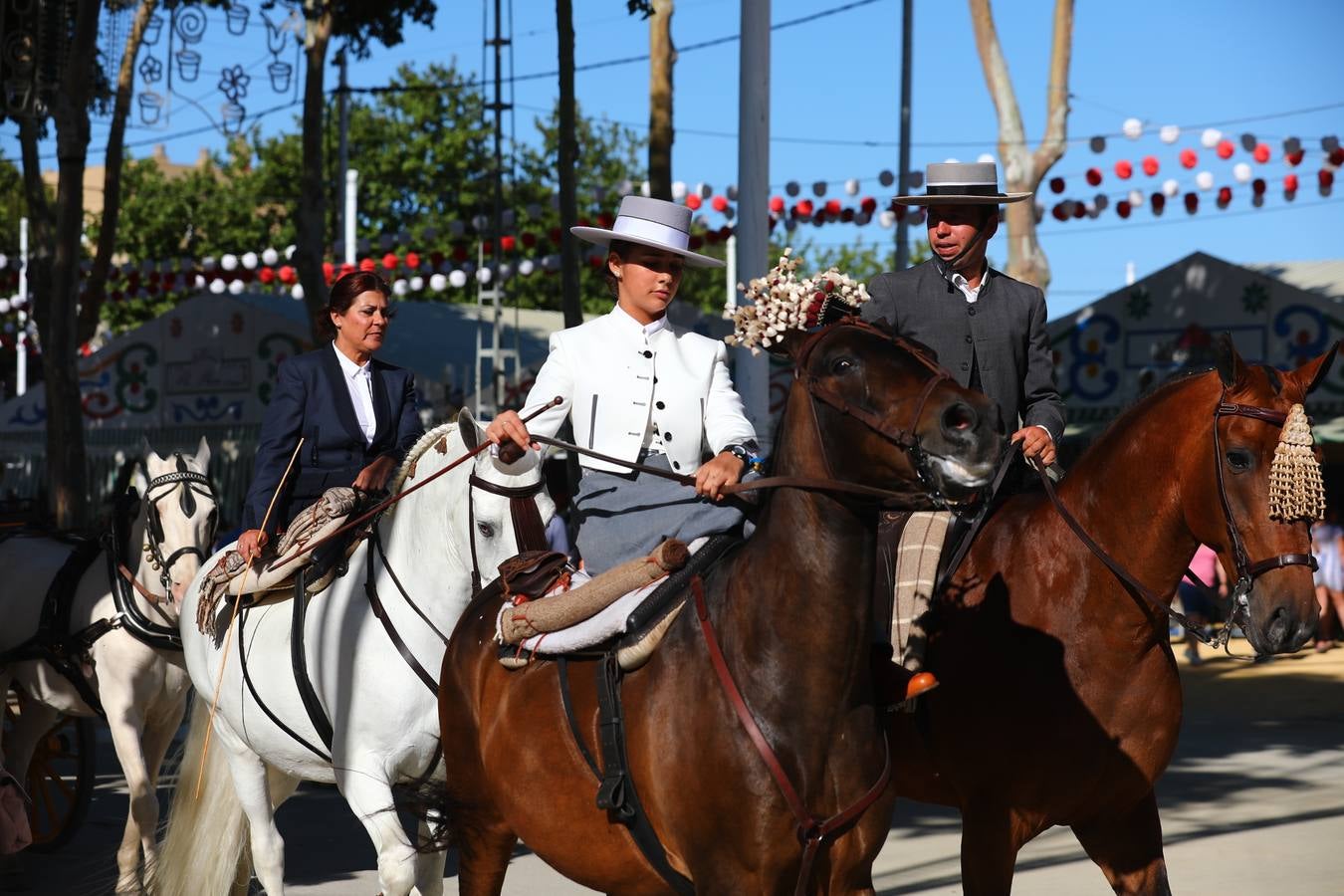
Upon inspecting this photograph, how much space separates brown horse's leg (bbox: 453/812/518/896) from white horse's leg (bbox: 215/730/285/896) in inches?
48.3

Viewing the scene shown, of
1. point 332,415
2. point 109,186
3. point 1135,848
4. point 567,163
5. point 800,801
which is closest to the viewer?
point 800,801

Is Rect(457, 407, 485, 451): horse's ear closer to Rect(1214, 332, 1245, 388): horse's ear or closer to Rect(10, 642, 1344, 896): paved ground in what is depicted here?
Rect(1214, 332, 1245, 388): horse's ear

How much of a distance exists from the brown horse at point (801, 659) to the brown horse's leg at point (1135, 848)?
127cm

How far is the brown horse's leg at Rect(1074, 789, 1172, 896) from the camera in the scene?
15.8 ft

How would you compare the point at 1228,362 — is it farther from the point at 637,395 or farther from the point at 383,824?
the point at 383,824

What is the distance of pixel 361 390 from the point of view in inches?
260

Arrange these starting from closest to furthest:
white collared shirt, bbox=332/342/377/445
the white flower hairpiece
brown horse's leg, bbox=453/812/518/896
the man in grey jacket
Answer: the white flower hairpiece, brown horse's leg, bbox=453/812/518/896, the man in grey jacket, white collared shirt, bbox=332/342/377/445

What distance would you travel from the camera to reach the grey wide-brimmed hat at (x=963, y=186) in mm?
5227

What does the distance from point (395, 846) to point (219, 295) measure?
1745cm

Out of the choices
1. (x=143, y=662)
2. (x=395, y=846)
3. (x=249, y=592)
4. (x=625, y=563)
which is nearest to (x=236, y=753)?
(x=249, y=592)

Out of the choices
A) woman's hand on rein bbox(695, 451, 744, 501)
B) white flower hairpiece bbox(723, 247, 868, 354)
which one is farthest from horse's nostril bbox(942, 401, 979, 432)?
woman's hand on rein bbox(695, 451, 744, 501)

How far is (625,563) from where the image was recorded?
441 cm

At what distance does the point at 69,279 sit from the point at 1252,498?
42.6 feet

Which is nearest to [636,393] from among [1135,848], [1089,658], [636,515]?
[636,515]
